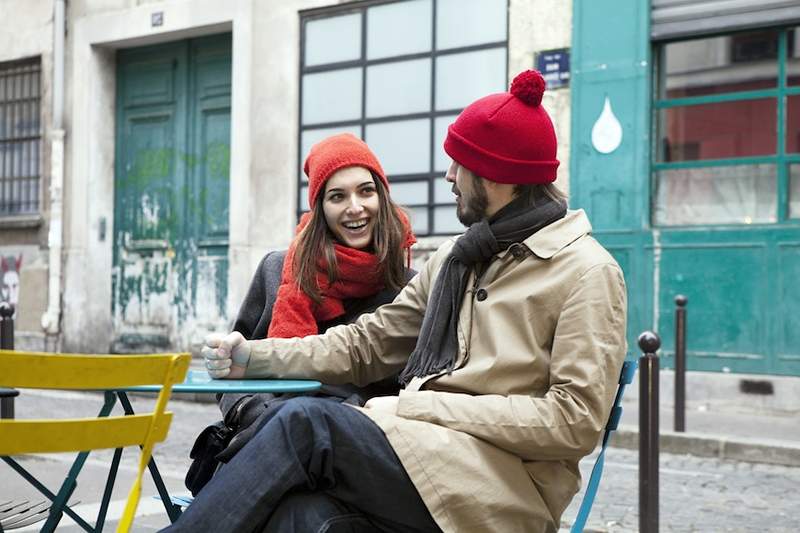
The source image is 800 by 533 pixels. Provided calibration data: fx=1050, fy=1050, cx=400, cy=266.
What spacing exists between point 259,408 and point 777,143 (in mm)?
6437

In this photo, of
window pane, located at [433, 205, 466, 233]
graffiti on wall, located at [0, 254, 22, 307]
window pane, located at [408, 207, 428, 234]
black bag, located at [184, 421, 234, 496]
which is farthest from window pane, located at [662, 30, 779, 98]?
graffiti on wall, located at [0, 254, 22, 307]

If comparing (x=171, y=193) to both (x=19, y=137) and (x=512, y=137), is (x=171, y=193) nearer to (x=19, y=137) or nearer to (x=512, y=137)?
(x=19, y=137)

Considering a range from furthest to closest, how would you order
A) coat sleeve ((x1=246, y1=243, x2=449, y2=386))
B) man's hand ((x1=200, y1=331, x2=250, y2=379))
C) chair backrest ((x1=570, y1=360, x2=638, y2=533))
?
coat sleeve ((x1=246, y1=243, x2=449, y2=386)), man's hand ((x1=200, y1=331, x2=250, y2=379)), chair backrest ((x1=570, y1=360, x2=638, y2=533))

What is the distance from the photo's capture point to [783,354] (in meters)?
8.23

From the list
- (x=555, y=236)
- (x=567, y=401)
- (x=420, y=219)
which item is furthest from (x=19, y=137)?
(x=567, y=401)

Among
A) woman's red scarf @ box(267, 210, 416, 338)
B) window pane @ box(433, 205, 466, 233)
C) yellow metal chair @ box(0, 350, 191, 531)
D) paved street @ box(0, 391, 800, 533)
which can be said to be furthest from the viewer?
window pane @ box(433, 205, 466, 233)

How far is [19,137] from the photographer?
13078 mm

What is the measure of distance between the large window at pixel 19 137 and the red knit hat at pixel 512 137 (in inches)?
437

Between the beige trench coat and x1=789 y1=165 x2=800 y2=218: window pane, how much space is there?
616 cm

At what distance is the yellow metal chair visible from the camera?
2.08m

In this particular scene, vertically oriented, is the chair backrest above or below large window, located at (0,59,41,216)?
below

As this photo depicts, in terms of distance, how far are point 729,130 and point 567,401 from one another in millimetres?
6804

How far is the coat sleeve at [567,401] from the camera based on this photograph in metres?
2.44

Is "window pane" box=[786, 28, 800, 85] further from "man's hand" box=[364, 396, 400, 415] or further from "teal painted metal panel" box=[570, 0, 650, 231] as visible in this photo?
"man's hand" box=[364, 396, 400, 415]
